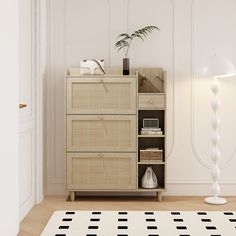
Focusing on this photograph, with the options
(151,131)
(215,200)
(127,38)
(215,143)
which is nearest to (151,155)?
(151,131)

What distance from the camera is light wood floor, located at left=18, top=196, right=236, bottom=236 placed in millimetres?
4516

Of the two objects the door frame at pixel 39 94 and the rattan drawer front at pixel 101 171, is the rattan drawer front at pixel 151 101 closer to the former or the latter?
the rattan drawer front at pixel 101 171

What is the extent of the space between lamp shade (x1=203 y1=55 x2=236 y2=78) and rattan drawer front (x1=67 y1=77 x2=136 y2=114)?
752 mm

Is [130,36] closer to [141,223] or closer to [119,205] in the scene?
[119,205]

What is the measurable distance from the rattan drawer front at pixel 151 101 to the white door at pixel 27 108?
109cm

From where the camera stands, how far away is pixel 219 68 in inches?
187

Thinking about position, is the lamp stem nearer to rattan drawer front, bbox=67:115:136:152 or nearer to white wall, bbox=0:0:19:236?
rattan drawer front, bbox=67:115:136:152

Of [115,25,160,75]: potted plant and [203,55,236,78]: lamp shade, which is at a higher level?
[115,25,160,75]: potted plant

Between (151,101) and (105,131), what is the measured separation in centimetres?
56

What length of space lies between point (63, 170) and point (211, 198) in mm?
1597

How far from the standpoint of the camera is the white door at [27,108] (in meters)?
4.32

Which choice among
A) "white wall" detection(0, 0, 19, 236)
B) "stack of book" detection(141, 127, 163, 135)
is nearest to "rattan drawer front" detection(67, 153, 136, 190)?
"stack of book" detection(141, 127, 163, 135)

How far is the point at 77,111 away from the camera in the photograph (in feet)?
16.0

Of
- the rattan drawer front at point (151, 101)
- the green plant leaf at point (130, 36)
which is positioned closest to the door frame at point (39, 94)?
the green plant leaf at point (130, 36)
